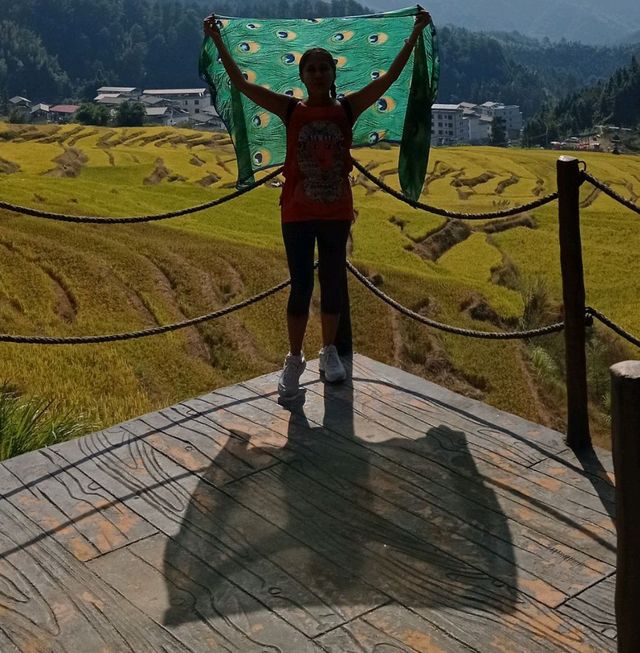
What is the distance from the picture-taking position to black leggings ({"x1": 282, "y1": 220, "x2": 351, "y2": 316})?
358 cm

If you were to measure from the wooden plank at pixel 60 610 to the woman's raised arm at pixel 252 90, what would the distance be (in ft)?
5.85

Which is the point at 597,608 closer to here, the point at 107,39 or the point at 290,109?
the point at 290,109

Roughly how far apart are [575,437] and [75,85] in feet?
283

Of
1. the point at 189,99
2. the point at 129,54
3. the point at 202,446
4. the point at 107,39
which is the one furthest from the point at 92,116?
the point at 107,39

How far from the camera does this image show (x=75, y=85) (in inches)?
3292

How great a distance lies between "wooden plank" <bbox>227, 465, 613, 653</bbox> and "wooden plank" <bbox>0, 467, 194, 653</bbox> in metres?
0.58

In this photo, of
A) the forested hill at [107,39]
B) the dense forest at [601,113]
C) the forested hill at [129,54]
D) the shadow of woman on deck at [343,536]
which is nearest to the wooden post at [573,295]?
the shadow of woman on deck at [343,536]

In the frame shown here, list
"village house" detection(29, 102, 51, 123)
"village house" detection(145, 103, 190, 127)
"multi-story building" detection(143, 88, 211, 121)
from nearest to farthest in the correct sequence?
"village house" detection(145, 103, 190, 127)
"village house" detection(29, 102, 51, 123)
"multi-story building" detection(143, 88, 211, 121)

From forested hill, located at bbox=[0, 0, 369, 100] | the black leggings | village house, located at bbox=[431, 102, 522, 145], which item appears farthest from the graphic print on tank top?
forested hill, located at bbox=[0, 0, 369, 100]

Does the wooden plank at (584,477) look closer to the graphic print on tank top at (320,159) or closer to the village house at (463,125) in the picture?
the graphic print on tank top at (320,159)

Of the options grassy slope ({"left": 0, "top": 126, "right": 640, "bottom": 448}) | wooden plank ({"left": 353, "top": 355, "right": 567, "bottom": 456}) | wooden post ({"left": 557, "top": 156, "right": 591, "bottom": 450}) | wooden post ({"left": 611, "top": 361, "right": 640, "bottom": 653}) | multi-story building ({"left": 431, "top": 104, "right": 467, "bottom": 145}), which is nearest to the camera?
wooden post ({"left": 611, "top": 361, "right": 640, "bottom": 653})

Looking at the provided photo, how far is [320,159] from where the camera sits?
11.5 ft

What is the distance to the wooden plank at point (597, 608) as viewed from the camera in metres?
2.35

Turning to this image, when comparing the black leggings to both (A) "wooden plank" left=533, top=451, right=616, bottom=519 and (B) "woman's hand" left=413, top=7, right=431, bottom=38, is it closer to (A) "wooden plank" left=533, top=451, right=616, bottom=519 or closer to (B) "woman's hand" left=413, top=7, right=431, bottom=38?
(B) "woman's hand" left=413, top=7, right=431, bottom=38
